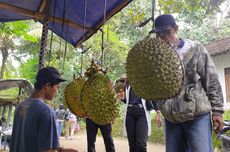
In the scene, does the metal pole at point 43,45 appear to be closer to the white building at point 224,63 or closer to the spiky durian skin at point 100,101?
the spiky durian skin at point 100,101

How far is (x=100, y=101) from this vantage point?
1969 millimetres

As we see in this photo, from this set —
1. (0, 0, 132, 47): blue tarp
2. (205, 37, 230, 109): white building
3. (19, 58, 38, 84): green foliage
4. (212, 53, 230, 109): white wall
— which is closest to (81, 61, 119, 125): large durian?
(0, 0, 132, 47): blue tarp

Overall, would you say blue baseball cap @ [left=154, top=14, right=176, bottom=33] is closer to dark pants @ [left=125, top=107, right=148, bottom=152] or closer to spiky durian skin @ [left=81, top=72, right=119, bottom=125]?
spiky durian skin @ [left=81, top=72, right=119, bottom=125]

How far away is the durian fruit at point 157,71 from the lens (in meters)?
1.39

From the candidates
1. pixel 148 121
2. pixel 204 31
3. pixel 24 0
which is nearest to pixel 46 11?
pixel 24 0

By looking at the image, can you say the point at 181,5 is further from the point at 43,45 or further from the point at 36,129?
the point at 36,129

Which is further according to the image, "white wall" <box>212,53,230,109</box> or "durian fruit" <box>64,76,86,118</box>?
"white wall" <box>212,53,230,109</box>

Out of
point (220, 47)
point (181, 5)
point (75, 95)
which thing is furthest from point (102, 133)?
point (220, 47)

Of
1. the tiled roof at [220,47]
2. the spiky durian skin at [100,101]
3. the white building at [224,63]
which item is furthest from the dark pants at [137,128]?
the white building at [224,63]

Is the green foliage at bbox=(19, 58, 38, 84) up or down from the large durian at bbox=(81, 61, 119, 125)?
up

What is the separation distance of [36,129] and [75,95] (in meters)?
0.40

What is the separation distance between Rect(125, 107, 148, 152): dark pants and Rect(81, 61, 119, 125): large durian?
2.28 metres

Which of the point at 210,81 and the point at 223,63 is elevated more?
the point at 223,63

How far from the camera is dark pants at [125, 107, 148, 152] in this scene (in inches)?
167
